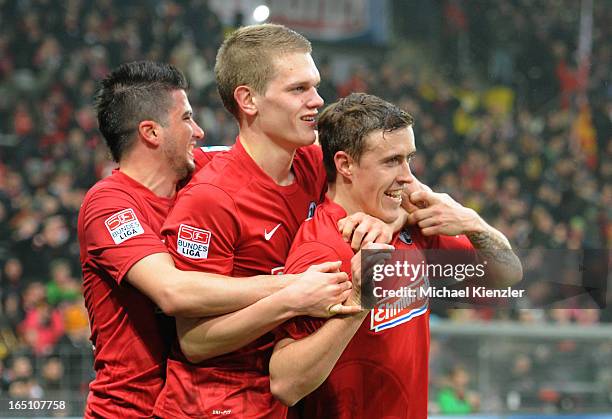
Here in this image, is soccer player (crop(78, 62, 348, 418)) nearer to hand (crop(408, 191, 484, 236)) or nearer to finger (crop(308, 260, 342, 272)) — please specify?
finger (crop(308, 260, 342, 272))

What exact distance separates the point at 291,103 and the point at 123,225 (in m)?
0.72

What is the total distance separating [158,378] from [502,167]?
11651 millimetres

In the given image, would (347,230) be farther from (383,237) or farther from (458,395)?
(458,395)

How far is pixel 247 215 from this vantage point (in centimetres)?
304

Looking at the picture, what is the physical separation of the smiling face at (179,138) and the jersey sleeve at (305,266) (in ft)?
2.39

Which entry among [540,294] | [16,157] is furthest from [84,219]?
[16,157]

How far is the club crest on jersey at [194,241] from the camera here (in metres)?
2.93

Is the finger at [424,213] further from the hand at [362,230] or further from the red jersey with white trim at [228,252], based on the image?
the red jersey with white trim at [228,252]

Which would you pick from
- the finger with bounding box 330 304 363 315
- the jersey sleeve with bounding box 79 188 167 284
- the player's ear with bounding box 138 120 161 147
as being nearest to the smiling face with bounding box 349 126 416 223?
the finger with bounding box 330 304 363 315

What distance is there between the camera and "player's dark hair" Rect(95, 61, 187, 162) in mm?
3529

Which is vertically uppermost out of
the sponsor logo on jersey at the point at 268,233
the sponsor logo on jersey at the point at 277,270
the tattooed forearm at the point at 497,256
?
the sponsor logo on jersey at the point at 268,233

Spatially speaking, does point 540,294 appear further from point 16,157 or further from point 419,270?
point 16,157

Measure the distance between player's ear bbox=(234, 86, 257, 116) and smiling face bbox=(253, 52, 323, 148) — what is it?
0.04 metres

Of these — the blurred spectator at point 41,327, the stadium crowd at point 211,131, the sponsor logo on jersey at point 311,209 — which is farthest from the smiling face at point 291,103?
the blurred spectator at point 41,327
